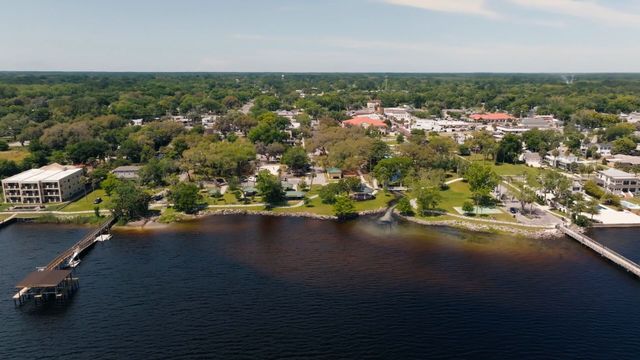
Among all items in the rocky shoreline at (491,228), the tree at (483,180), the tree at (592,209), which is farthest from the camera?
the tree at (483,180)

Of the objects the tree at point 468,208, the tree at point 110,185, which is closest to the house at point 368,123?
the tree at point 468,208

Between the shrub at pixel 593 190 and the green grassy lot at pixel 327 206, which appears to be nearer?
the green grassy lot at pixel 327 206

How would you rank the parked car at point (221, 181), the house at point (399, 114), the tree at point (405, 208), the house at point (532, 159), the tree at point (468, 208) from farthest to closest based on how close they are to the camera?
the house at point (399, 114)
the house at point (532, 159)
the parked car at point (221, 181)
the tree at point (405, 208)
the tree at point (468, 208)

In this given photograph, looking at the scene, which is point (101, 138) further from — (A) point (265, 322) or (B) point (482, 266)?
(B) point (482, 266)

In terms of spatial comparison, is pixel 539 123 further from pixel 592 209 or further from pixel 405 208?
pixel 405 208

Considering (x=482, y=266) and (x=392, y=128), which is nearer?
(x=482, y=266)

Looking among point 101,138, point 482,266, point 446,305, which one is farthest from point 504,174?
point 101,138

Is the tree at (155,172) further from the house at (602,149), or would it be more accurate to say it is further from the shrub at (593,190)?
the house at (602,149)

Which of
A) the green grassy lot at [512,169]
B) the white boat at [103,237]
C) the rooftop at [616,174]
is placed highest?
the rooftop at [616,174]
